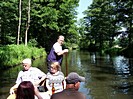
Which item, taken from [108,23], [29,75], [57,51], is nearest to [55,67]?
[29,75]

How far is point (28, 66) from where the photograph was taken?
8750 mm

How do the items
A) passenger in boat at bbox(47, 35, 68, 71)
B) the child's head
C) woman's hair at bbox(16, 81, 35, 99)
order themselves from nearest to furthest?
woman's hair at bbox(16, 81, 35, 99), the child's head, passenger in boat at bbox(47, 35, 68, 71)

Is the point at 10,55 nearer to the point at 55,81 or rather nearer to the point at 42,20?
the point at 55,81

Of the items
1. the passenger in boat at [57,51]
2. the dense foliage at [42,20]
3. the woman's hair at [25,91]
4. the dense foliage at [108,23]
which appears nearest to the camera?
the woman's hair at [25,91]

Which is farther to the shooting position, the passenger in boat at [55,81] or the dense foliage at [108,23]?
the dense foliage at [108,23]

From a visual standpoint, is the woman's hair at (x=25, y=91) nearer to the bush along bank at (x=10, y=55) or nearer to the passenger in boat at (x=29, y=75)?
the passenger in boat at (x=29, y=75)

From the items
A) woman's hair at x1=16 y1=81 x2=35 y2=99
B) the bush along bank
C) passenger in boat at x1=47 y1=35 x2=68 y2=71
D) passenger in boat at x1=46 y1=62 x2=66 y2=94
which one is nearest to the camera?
woman's hair at x1=16 y1=81 x2=35 y2=99

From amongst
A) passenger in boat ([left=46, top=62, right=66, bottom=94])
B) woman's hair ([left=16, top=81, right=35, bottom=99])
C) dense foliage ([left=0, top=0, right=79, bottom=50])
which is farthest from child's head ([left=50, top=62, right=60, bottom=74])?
dense foliage ([left=0, top=0, right=79, bottom=50])

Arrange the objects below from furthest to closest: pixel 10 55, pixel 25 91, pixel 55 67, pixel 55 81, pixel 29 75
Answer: pixel 10 55, pixel 29 75, pixel 55 81, pixel 55 67, pixel 25 91

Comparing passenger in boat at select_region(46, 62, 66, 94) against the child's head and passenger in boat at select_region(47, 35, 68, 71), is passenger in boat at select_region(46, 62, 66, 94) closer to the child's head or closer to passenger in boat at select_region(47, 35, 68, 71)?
the child's head

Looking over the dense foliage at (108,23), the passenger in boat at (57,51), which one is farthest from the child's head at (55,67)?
the dense foliage at (108,23)

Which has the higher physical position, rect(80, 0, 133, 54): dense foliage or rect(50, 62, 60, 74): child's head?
rect(80, 0, 133, 54): dense foliage

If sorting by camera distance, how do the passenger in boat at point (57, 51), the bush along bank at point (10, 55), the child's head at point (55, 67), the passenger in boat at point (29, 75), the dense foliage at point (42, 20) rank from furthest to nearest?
the dense foliage at point (42, 20) → the bush along bank at point (10, 55) → the passenger in boat at point (57, 51) → the passenger in boat at point (29, 75) → the child's head at point (55, 67)

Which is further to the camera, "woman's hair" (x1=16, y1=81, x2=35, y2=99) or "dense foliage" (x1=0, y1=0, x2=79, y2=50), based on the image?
"dense foliage" (x1=0, y1=0, x2=79, y2=50)
